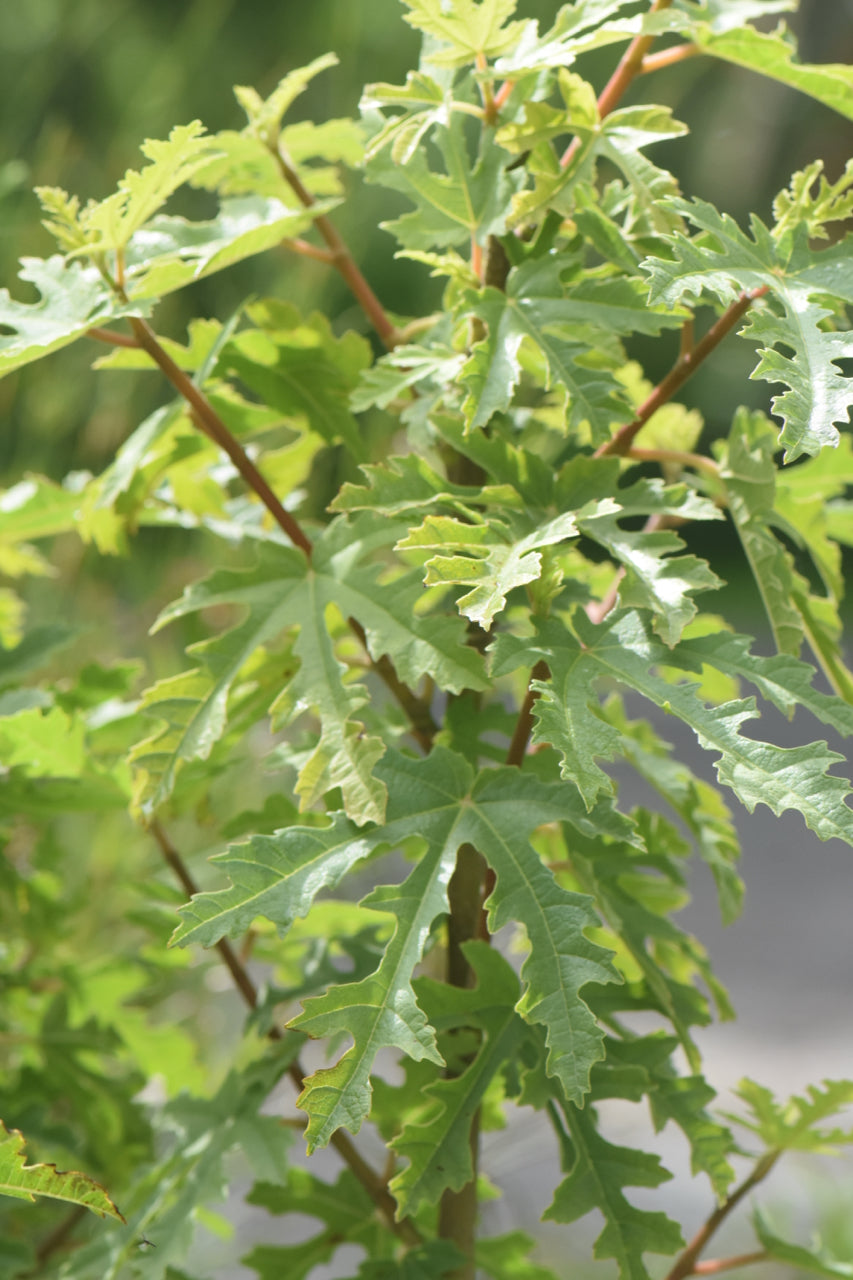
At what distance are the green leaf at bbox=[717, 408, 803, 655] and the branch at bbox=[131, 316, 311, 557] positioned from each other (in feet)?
0.54

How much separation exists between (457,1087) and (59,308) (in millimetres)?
314

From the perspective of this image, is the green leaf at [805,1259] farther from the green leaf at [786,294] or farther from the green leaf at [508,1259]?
the green leaf at [786,294]

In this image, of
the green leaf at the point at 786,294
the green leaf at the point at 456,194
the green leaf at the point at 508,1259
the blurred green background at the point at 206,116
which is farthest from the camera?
the blurred green background at the point at 206,116

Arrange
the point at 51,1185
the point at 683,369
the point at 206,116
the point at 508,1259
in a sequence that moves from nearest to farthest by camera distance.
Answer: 1. the point at 51,1185
2. the point at 683,369
3. the point at 508,1259
4. the point at 206,116

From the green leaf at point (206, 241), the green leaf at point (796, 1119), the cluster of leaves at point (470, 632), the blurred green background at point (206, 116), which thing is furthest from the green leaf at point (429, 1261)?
the blurred green background at point (206, 116)

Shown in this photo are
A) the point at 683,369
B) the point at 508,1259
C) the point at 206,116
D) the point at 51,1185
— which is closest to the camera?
the point at 51,1185

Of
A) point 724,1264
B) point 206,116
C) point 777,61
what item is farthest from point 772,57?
point 206,116

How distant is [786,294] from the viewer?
0.39 metres

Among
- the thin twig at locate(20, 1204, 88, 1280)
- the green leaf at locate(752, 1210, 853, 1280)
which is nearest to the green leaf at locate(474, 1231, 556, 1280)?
the green leaf at locate(752, 1210, 853, 1280)

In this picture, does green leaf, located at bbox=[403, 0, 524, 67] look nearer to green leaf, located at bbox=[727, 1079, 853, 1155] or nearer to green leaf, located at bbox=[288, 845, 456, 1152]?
green leaf, located at bbox=[288, 845, 456, 1152]

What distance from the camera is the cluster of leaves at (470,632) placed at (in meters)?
0.38

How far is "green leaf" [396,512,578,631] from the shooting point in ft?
1.17

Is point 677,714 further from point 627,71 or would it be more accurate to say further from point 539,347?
point 627,71

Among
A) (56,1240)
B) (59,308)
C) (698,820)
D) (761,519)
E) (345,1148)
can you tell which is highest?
(59,308)
